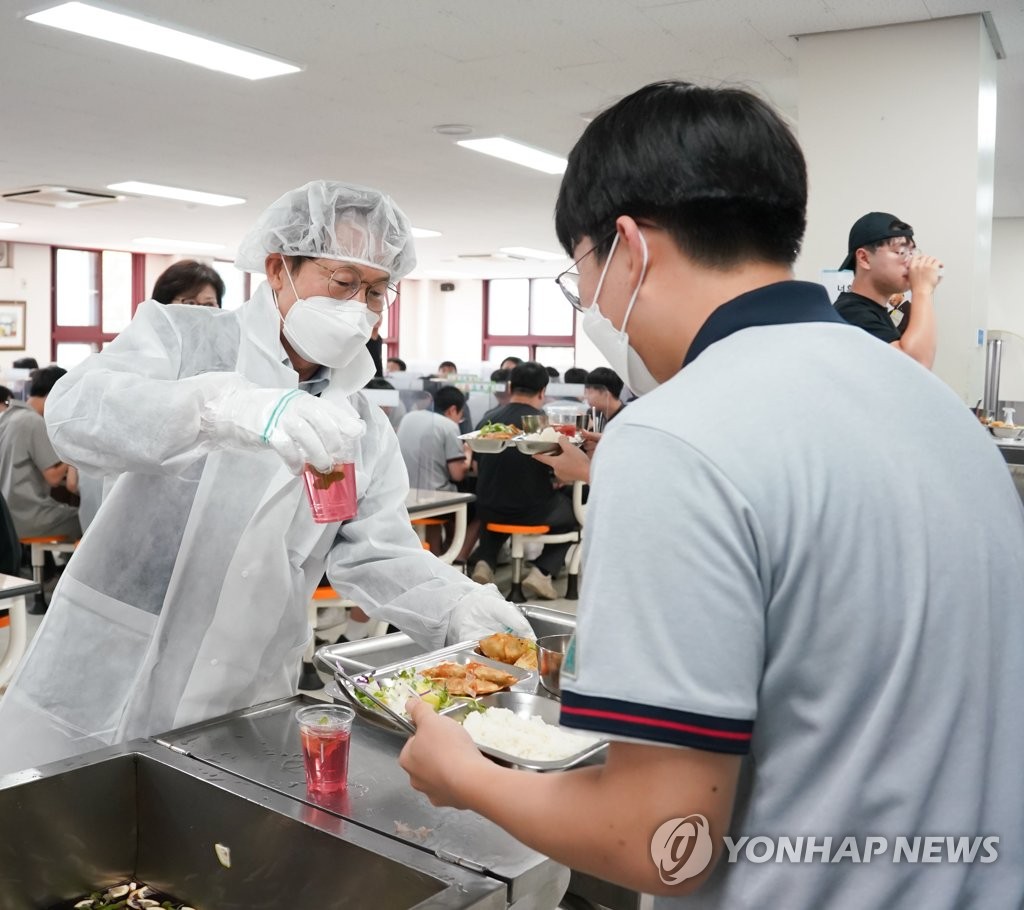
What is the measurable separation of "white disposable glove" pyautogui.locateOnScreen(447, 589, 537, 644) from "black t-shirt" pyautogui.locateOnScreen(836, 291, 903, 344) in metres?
1.55

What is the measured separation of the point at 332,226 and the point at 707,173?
1.06 metres

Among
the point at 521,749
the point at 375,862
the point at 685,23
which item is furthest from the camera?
the point at 685,23

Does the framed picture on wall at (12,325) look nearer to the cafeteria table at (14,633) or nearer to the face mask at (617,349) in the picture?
the cafeteria table at (14,633)

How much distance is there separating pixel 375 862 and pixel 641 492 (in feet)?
2.24

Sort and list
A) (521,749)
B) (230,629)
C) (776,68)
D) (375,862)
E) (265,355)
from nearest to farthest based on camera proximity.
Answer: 1. (375,862)
2. (521,749)
3. (230,629)
4. (265,355)
5. (776,68)

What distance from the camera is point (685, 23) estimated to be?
3980 millimetres

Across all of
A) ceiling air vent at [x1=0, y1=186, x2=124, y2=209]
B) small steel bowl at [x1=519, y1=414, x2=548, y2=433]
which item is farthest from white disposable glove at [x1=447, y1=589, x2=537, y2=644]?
ceiling air vent at [x1=0, y1=186, x2=124, y2=209]

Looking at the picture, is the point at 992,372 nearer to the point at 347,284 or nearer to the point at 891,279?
the point at 891,279

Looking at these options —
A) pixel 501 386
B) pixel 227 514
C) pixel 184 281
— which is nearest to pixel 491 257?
pixel 501 386

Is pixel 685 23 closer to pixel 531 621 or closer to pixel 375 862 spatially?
pixel 531 621

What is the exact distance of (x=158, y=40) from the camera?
4.27 metres

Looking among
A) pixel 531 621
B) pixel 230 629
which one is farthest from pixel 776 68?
pixel 230 629

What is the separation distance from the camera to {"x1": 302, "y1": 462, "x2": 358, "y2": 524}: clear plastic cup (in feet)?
4.61

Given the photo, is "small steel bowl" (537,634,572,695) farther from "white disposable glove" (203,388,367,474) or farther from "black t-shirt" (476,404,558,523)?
"black t-shirt" (476,404,558,523)
